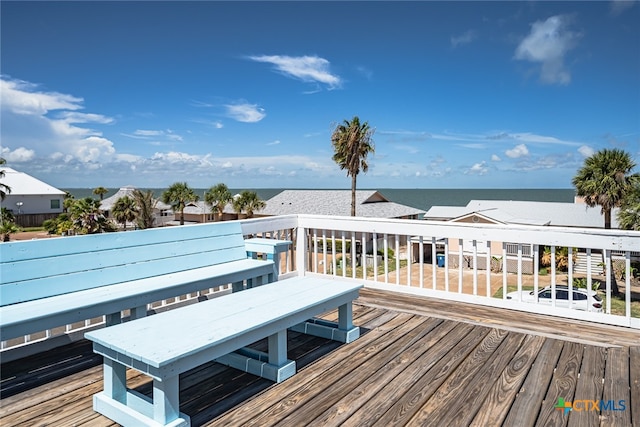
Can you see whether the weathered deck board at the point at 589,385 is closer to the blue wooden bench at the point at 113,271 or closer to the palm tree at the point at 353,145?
the blue wooden bench at the point at 113,271

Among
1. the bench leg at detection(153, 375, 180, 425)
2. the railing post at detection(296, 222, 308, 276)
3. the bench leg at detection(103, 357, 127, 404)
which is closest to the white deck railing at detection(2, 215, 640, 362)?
the railing post at detection(296, 222, 308, 276)

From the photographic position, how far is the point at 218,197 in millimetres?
37406

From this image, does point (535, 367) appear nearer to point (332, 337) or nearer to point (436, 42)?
point (332, 337)

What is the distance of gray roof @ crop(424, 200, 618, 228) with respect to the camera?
27.9 metres

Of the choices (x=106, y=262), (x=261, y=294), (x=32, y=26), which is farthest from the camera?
(x=32, y=26)

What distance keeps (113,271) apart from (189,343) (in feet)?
4.84

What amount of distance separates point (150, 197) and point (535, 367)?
40.5 metres

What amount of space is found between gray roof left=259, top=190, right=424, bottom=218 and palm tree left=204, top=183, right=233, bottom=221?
378 centimetres

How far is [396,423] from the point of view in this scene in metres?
1.89

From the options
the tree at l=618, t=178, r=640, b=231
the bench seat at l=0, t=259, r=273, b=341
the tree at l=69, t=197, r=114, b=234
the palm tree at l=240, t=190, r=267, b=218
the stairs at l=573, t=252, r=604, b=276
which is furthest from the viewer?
the palm tree at l=240, t=190, r=267, b=218

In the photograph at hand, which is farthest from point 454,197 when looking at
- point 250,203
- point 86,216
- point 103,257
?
point 103,257

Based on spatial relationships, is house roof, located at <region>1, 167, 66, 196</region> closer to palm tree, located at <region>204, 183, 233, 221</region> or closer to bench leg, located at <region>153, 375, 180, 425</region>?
palm tree, located at <region>204, 183, 233, 221</region>

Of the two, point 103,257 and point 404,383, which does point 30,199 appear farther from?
point 404,383

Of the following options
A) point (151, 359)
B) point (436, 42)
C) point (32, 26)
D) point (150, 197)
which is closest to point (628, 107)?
point (436, 42)
